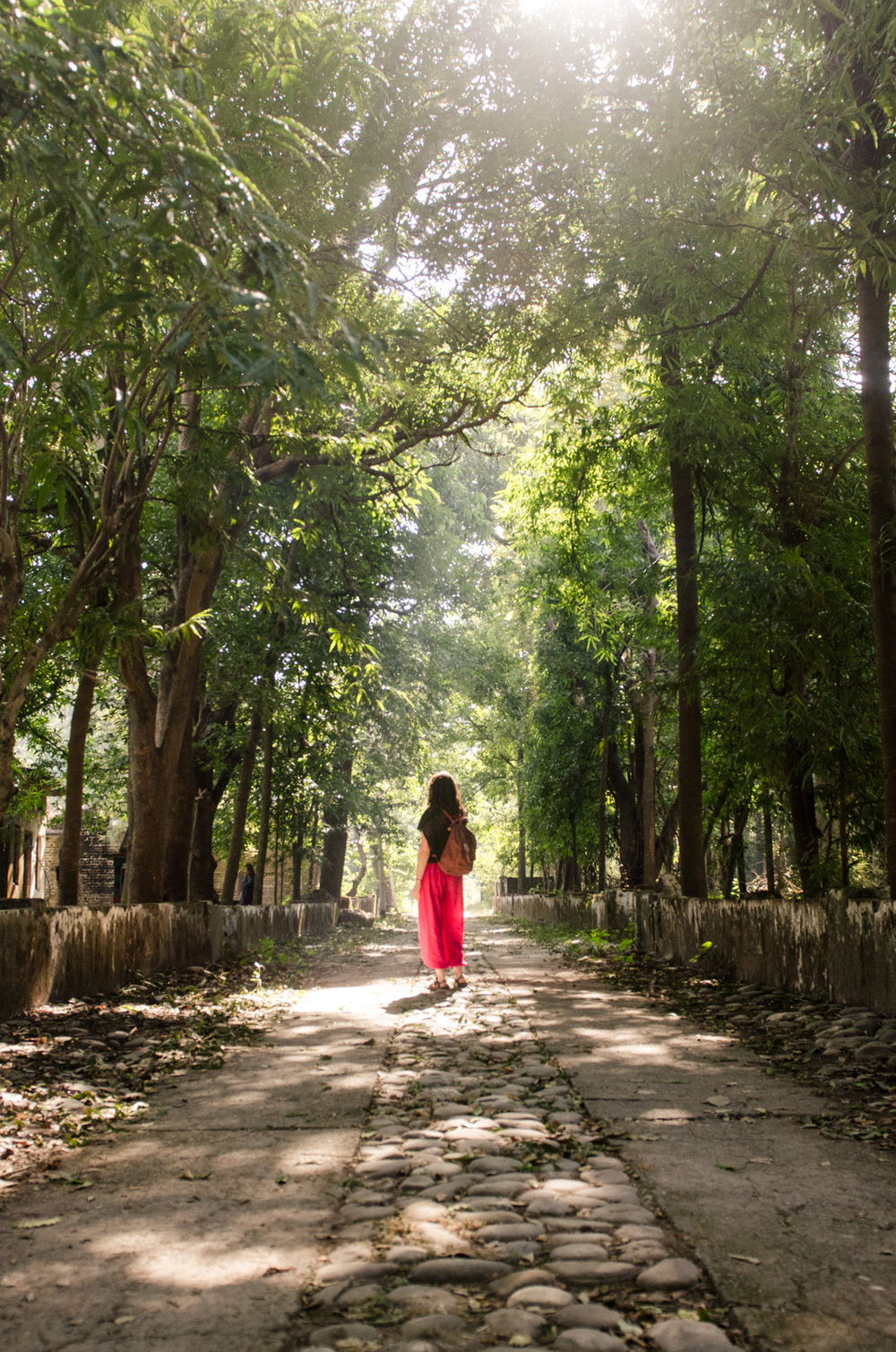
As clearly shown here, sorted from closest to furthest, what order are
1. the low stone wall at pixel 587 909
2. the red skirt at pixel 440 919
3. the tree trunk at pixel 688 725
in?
the red skirt at pixel 440 919 < the tree trunk at pixel 688 725 < the low stone wall at pixel 587 909

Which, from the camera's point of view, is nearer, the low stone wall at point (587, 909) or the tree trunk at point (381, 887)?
the low stone wall at point (587, 909)

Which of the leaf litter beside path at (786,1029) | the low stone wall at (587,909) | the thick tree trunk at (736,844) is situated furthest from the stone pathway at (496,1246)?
the thick tree trunk at (736,844)

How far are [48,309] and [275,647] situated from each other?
8.97m

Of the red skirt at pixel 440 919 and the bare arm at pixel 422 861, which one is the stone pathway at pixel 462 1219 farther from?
the bare arm at pixel 422 861

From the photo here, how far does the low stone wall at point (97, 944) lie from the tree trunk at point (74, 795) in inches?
31.8

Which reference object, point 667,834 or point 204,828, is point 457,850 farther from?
point 204,828

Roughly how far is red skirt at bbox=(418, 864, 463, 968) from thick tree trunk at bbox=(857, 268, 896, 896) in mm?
4376

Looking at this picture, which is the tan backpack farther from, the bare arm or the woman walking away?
the bare arm

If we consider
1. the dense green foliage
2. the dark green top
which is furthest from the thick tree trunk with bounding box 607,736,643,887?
the dark green top

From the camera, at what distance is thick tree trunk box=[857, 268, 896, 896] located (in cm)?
655

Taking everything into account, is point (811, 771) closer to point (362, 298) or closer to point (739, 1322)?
point (362, 298)

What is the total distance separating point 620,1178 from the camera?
3498mm

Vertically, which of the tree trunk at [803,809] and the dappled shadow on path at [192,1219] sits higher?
the tree trunk at [803,809]

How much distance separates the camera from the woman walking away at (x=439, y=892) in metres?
9.73
